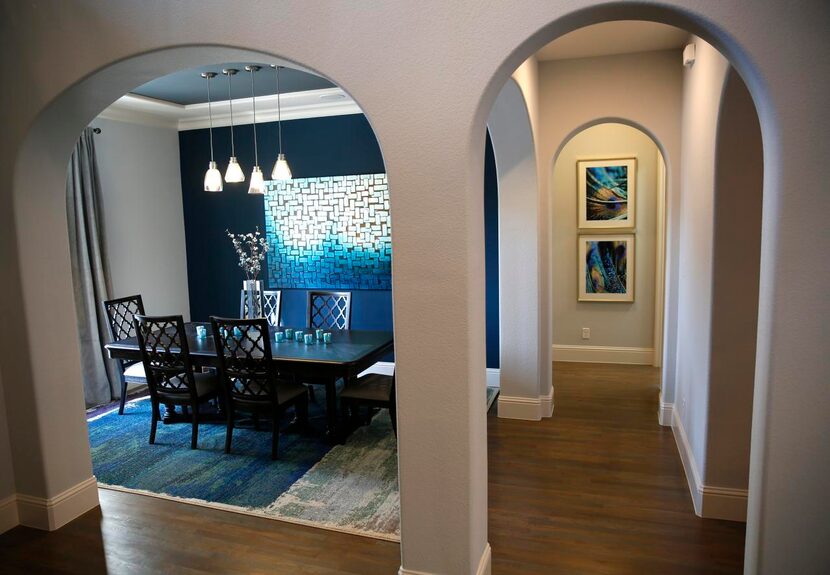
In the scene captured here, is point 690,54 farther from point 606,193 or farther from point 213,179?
point 213,179

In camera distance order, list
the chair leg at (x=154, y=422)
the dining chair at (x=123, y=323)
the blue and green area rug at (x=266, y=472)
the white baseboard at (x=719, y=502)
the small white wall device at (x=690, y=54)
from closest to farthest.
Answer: the white baseboard at (x=719, y=502) < the blue and green area rug at (x=266, y=472) < the small white wall device at (x=690, y=54) < the chair leg at (x=154, y=422) < the dining chair at (x=123, y=323)

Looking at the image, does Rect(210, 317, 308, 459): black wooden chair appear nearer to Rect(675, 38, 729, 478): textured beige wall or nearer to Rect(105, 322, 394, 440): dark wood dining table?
Rect(105, 322, 394, 440): dark wood dining table

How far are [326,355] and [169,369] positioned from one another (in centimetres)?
121

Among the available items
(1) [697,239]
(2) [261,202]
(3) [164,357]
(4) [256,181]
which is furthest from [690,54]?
(2) [261,202]

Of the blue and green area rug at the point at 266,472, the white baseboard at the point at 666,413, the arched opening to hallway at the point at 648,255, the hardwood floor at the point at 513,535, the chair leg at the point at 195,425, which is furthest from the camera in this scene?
the white baseboard at the point at 666,413

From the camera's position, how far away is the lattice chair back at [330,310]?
16.9ft

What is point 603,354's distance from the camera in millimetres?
6348

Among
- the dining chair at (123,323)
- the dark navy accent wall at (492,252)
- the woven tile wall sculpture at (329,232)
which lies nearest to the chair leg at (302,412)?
the dining chair at (123,323)

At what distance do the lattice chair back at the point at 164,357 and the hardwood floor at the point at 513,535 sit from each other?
91 centimetres

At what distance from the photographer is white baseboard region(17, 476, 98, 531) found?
3.02m

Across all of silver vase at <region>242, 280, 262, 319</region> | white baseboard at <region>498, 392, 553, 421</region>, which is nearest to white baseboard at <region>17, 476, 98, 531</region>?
silver vase at <region>242, 280, 262, 319</region>

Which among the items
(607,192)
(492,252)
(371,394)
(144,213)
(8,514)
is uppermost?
(607,192)

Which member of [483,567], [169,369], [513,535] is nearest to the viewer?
[483,567]

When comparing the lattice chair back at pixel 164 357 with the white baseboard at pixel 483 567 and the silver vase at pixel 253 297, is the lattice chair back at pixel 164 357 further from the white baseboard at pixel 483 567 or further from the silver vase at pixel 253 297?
the white baseboard at pixel 483 567
